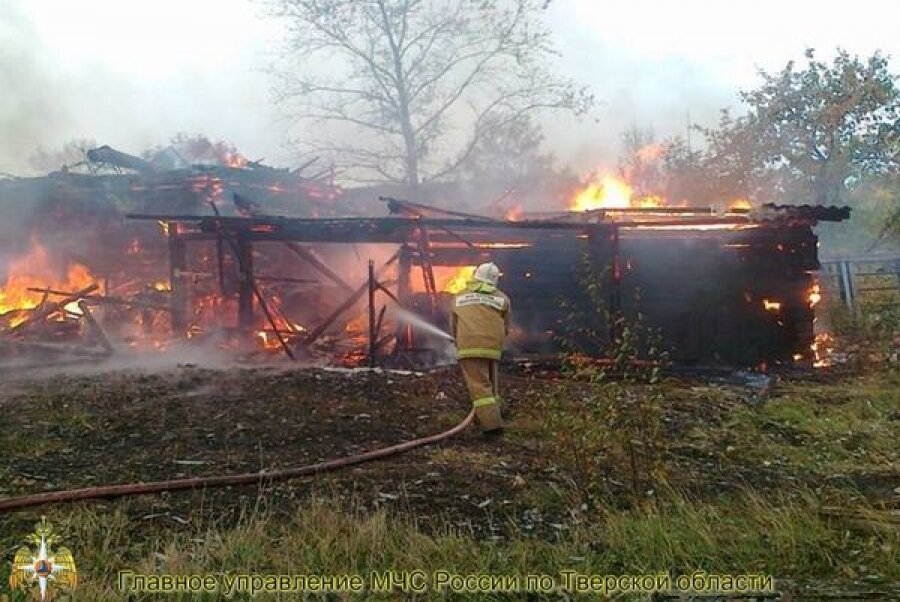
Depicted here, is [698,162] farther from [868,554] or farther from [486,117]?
[868,554]

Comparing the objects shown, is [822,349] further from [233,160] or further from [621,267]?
[233,160]

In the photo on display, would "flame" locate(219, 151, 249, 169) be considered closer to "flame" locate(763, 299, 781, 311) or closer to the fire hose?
"flame" locate(763, 299, 781, 311)

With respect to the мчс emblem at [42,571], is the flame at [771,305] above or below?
above

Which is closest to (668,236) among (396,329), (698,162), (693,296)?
(693,296)

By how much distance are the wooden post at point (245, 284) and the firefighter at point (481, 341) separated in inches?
239

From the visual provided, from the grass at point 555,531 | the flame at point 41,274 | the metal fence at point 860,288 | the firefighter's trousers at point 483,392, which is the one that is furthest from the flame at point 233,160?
the metal fence at point 860,288

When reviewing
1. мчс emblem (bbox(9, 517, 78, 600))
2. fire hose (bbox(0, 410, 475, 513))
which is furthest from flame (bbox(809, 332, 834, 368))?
мчс emblem (bbox(9, 517, 78, 600))

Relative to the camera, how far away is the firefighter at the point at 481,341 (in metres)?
6.94

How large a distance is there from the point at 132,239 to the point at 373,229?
1093 cm

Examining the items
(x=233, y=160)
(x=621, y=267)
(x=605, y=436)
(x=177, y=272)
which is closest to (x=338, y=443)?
(x=605, y=436)

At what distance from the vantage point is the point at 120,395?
28.3ft

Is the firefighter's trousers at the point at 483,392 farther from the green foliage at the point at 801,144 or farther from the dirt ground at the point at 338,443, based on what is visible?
the green foliage at the point at 801,144

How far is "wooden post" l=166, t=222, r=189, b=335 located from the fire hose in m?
8.27

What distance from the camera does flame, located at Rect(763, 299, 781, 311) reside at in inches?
443
